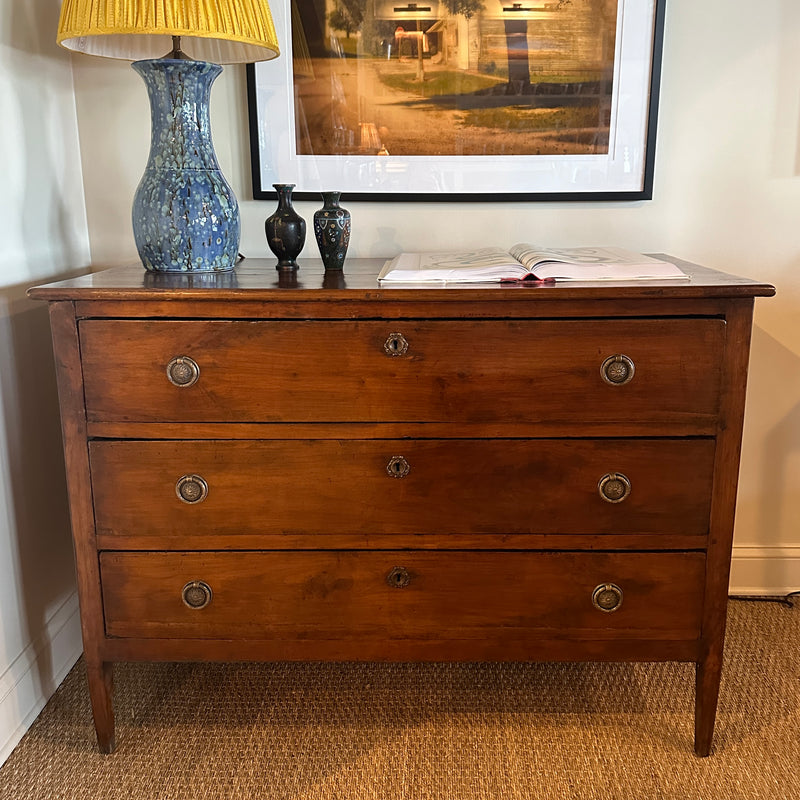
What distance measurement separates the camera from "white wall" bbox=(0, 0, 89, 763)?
1.50 meters

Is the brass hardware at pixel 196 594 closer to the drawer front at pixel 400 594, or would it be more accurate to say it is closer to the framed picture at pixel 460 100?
the drawer front at pixel 400 594

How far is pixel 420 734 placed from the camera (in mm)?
1531

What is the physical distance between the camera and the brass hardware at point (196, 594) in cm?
140

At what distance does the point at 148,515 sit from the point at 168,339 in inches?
13.0

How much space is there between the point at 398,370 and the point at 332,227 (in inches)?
15.2

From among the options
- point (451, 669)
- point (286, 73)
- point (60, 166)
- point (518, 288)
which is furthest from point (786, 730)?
point (60, 166)

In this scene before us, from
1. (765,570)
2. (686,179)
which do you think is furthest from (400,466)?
(765,570)

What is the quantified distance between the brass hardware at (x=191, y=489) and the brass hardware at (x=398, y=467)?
1.10 ft

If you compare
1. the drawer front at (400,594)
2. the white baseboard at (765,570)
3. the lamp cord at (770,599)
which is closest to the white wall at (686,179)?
the white baseboard at (765,570)

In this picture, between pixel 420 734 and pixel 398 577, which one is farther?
pixel 420 734

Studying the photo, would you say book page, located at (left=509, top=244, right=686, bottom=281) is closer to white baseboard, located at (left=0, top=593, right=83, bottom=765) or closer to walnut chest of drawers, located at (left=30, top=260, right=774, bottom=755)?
walnut chest of drawers, located at (left=30, top=260, right=774, bottom=755)

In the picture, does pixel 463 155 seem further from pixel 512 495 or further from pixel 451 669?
pixel 451 669

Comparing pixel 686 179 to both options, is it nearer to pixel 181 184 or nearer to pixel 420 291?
pixel 420 291

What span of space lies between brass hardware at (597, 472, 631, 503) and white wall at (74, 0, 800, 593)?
29.8 inches
